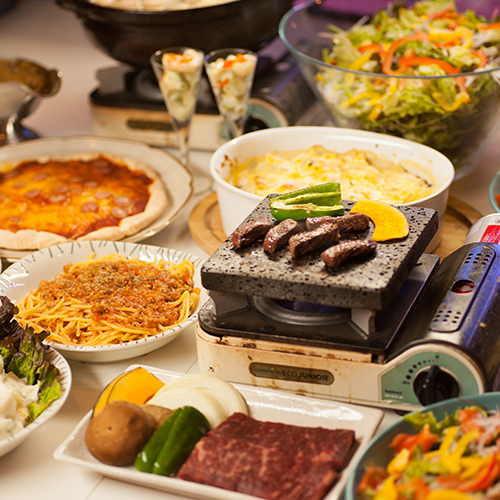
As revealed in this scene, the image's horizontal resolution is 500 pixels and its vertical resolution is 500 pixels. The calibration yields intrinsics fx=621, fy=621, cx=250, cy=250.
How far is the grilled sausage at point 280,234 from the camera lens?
3.81 ft

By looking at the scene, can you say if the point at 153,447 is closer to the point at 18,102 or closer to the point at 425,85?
the point at 425,85

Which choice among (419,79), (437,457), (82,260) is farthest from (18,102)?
(437,457)

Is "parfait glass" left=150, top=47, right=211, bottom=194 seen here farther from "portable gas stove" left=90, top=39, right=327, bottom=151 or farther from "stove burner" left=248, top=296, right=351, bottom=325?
"stove burner" left=248, top=296, right=351, bottom=325

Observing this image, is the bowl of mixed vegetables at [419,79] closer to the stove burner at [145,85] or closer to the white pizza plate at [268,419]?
the stove burner at [145,85]

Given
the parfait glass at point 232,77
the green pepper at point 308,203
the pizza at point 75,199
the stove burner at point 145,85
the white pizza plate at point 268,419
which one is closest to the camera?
the white pizza plate at point 268,419

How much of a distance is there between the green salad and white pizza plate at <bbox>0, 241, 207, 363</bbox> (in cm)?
79

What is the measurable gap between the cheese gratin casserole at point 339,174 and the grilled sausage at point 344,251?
22.2 inches

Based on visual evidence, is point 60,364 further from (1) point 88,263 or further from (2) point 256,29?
(2) point 256,29

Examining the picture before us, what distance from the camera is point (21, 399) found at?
3.92 ft

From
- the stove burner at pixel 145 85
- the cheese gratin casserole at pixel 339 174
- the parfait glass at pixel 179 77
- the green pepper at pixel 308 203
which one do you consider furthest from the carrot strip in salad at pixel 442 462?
the stove burner at pixel 145 85

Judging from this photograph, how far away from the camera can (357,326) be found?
1151 mm

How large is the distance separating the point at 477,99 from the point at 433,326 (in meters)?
1.05

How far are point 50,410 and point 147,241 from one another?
0.88 m

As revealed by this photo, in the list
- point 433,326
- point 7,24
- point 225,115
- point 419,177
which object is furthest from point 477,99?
point 7,24
